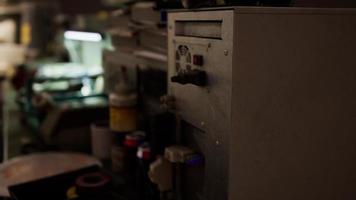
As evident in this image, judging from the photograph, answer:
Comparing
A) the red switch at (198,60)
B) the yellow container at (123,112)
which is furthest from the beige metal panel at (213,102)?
the yellow container at (123,112)

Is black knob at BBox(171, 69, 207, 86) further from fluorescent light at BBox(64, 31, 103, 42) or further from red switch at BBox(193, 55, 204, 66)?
fluorescent light at BBox(64, 31, 103, 42)

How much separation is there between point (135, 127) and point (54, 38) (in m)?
2.34

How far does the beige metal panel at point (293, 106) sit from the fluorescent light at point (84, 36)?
1197mm

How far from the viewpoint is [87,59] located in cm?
199

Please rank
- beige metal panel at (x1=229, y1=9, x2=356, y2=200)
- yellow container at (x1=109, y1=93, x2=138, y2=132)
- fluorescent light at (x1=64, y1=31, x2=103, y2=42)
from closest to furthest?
beige metal panel at (x1=229, y1=9, x2=356, y2=200) → yellow container at (x1=109, y1=93, x2=138, y2=132) → fluorescent light at (x1=64, y1=31, x2=103, y2=42)

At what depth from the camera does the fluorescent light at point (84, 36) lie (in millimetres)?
1742

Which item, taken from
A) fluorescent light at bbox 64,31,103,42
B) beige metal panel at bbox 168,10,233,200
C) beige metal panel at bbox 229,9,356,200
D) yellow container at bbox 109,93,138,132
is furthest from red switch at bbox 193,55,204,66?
fluorescent light at bbox 64,31,103,42

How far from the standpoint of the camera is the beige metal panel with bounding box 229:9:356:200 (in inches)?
25.7

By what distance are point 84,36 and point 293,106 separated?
136 centimetres

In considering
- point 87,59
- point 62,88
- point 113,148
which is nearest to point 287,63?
point 113,148

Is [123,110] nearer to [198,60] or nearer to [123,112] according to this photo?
[123,112]

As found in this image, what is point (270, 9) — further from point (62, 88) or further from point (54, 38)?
point (54, 38)

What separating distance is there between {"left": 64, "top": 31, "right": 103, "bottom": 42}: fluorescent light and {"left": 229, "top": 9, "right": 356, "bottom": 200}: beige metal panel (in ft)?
3.93

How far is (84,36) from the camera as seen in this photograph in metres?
1.83
